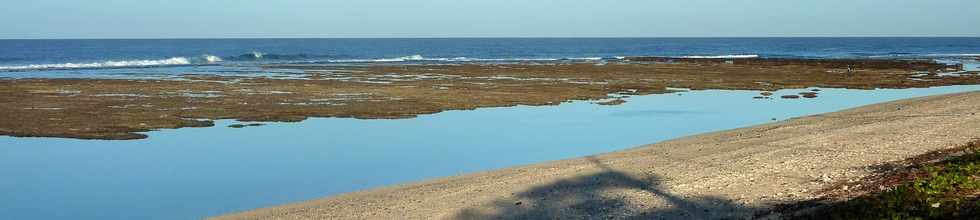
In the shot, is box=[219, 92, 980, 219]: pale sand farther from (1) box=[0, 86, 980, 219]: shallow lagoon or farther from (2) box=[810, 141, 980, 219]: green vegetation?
(1) box=[0, 86, 980, 219]: shallow lagoon

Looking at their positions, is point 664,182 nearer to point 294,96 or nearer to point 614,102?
point 614,102

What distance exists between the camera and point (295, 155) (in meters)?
16.8

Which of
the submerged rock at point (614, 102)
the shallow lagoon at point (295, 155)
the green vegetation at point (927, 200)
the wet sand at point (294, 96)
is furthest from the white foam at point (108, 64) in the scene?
the green vegetation at point (927, 200)

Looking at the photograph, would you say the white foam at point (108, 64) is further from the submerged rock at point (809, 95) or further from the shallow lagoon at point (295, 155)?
the submerged rock at point (809, 95)

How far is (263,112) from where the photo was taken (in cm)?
2516

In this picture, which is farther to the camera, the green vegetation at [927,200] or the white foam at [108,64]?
the white foam at [108,64]

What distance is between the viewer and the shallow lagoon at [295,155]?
12.5 metres

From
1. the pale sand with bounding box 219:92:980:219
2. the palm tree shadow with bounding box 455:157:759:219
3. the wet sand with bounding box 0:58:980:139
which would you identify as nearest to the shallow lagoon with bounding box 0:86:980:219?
the pale sand with bounding box 219:92:980:219

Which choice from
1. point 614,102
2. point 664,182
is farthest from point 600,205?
point 614,102

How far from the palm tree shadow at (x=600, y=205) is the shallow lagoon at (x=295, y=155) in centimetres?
294

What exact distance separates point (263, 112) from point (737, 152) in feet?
47.8

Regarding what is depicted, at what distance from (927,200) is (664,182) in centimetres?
381

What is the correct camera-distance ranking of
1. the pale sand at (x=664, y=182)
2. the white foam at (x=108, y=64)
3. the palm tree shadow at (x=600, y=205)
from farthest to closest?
the white foam at (x=108, y=64), the pale sand at (x=664, y=182), the palm tree shadow at (x=600, y=205)

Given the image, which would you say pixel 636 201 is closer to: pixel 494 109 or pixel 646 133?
pixel 646 133
